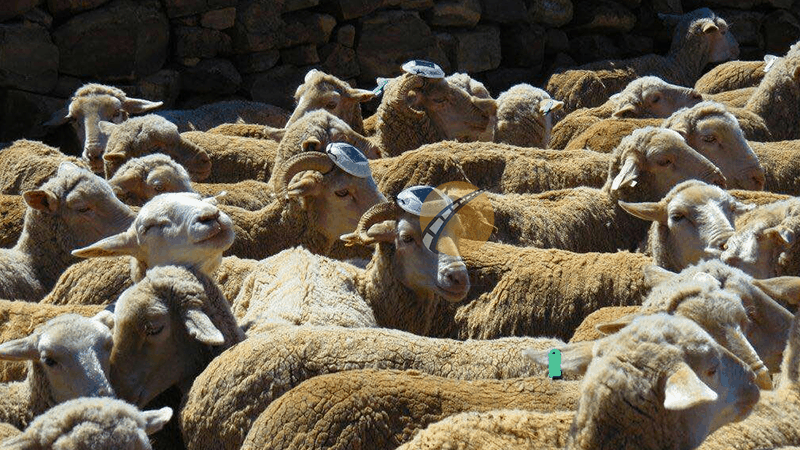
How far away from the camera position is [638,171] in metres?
7.75

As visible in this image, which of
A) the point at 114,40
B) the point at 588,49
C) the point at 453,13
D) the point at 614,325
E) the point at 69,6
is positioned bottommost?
the point at 588,49

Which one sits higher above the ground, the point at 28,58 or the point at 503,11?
the point at 28,58

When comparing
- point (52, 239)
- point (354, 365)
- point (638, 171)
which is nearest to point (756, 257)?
point (638, 171)

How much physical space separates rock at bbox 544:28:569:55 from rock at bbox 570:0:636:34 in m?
0.28

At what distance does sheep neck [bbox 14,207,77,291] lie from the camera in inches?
282

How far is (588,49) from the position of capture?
14852 mm

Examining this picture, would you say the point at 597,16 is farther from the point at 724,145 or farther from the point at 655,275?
the point at 655,275

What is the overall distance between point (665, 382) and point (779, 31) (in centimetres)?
1277

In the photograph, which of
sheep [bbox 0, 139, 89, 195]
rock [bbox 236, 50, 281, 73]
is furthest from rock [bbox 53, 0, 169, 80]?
sheep [bbox 0, 139, 89, 195]

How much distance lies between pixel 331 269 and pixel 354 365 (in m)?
1.53

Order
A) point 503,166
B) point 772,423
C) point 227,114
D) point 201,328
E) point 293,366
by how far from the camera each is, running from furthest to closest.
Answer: point 227,114 → point 503,166 → point 201,328 → point 293,366 → point 772,423

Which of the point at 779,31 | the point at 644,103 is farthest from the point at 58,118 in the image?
the point at 779,31

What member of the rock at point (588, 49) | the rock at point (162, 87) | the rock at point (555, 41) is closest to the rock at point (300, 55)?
the rock at point (162, 87)

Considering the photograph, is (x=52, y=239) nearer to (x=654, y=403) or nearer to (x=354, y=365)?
(x=354, y=365)
